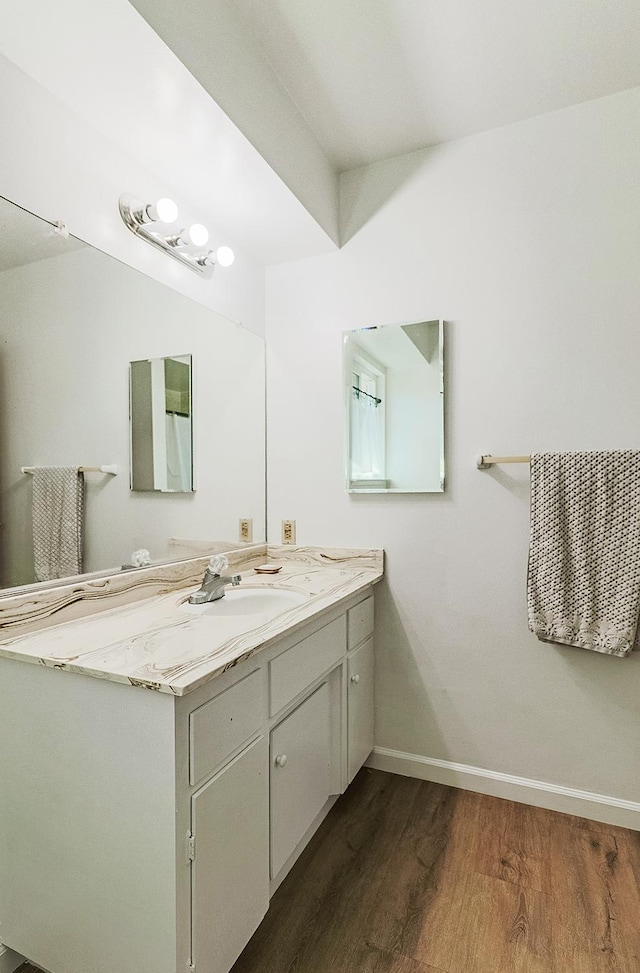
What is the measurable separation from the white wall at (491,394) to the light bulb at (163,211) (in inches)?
31.6

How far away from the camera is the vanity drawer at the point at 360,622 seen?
73.0 inches

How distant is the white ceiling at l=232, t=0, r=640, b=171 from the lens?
147cm

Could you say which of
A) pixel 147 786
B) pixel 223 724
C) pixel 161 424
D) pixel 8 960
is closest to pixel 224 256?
pixel 161 424

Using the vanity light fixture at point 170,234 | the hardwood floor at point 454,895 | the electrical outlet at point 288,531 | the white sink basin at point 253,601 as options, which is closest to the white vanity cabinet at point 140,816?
the hardwood floor at point 454,895

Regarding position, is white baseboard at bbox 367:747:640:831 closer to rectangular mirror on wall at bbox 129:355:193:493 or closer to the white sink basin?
the white sink basin

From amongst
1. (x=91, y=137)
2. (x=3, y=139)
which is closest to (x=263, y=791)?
(x=3, y=139)

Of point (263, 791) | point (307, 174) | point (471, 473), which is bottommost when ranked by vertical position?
point (263, 791)

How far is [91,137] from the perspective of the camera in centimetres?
144

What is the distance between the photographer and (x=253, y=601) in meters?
1.81

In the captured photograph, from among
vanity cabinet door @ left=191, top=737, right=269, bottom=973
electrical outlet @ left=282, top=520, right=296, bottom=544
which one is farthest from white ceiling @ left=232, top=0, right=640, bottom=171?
vanity cabinet door @ left=191, top=737, right=269, bottom=973

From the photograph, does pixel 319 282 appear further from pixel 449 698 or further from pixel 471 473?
pixel 449 698

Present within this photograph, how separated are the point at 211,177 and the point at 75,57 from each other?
0.53 meters

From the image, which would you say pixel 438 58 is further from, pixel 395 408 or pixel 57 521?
pixel 57 521

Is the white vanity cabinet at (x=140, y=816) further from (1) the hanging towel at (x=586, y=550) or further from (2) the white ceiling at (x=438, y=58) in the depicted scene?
(2) the white ceiling at (x=438, y=58)
